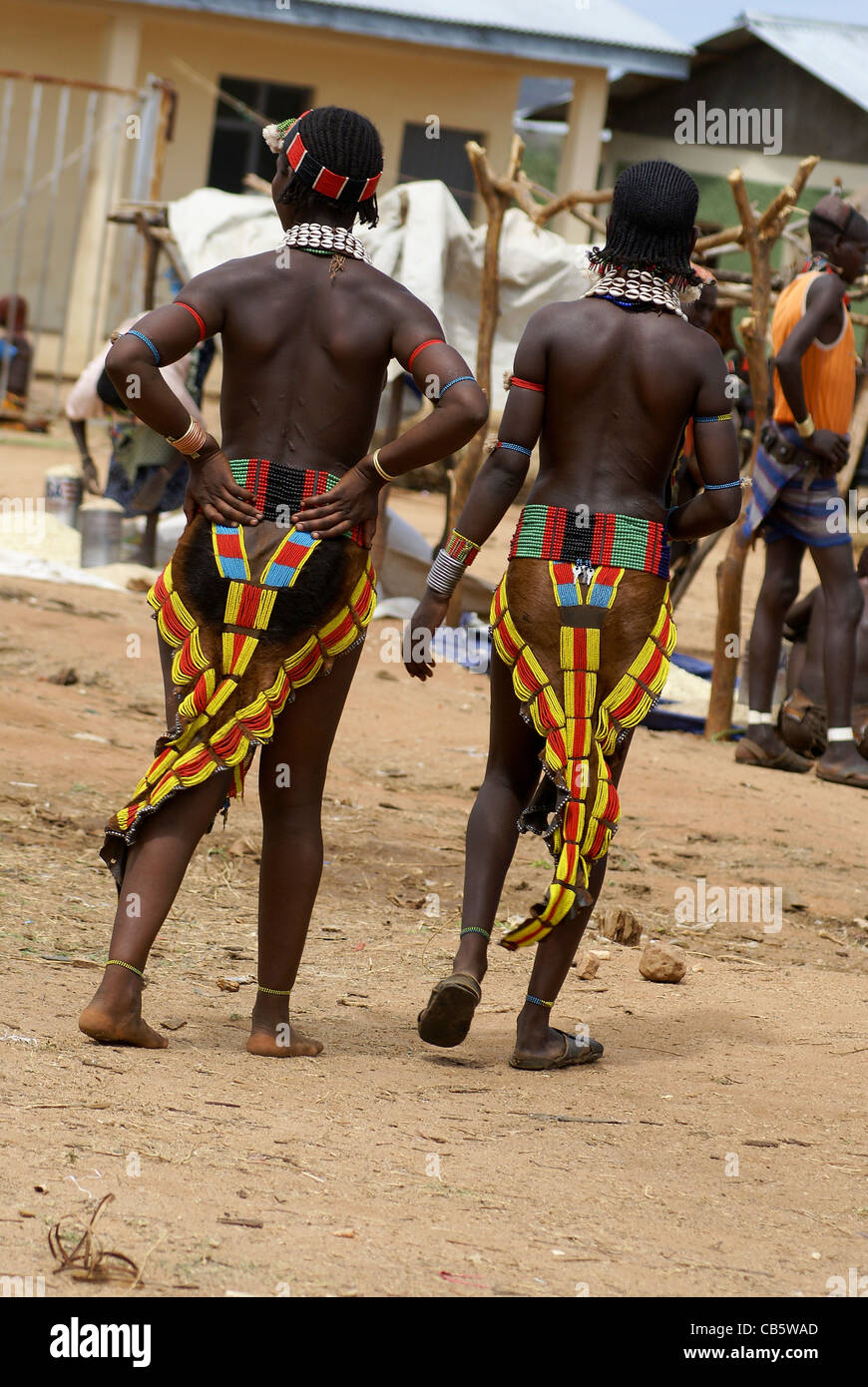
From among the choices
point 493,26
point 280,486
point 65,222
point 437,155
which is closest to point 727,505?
point 280,486

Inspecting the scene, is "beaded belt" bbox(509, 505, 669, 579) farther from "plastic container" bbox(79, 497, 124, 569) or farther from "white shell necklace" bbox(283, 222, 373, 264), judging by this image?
"plastic container" bbox(79, 497, 124, 569)

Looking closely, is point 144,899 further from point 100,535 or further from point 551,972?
point 100,535

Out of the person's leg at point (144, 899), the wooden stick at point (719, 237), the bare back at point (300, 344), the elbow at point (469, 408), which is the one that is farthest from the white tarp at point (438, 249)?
the person's leg at point (144, 899)

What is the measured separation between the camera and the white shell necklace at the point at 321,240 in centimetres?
345

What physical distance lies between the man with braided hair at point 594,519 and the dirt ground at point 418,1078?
43 cm

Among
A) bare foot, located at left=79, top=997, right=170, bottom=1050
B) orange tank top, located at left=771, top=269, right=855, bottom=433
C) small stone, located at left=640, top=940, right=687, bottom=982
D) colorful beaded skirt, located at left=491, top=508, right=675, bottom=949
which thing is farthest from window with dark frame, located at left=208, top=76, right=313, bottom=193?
bare foot, located at left=79, top=997, right=170, bottom=1050

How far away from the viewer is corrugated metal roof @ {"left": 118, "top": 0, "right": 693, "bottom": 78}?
17.1 metres

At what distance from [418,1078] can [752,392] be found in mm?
5015

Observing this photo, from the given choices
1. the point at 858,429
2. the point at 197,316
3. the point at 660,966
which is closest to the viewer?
the point at 197,316

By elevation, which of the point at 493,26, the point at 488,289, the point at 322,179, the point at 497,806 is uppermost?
the point at 493,26

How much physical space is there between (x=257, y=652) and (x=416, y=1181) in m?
1.14

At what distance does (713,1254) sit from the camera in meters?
2.74

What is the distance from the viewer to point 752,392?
779cm
